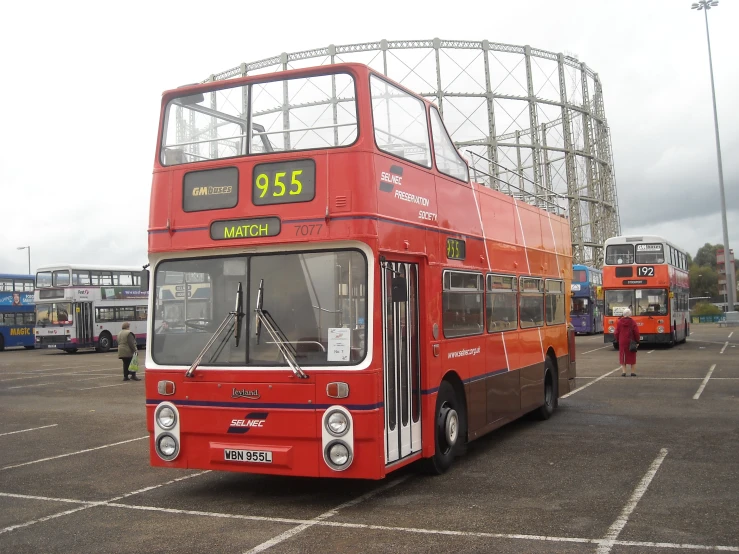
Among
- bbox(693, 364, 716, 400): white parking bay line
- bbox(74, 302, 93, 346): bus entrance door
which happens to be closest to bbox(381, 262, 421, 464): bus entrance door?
bbox(693, 364, 716, 400): white parking bay line

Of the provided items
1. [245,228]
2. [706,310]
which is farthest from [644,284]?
[706,310]

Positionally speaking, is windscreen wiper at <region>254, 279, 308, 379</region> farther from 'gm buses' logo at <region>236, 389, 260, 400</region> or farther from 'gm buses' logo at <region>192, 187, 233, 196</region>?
'gm buses' logo at <region>192, 187, 233, 196</region>

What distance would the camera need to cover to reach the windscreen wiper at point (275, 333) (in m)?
7.24

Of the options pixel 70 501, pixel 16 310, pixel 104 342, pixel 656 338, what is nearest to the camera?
pixel 70 501

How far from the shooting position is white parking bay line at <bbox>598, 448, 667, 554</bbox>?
19.8 feet

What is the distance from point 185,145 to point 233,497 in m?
3.48

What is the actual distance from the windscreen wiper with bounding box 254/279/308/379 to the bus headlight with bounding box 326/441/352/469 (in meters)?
0.65

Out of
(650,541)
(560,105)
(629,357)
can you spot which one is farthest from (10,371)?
(560,105)

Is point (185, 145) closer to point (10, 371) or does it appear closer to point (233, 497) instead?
point (233, 497)

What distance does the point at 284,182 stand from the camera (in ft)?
25.1

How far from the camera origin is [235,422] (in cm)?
749

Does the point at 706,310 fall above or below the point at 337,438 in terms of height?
above

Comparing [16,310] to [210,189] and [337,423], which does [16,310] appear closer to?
[210,189]

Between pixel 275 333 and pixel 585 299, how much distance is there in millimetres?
41812
